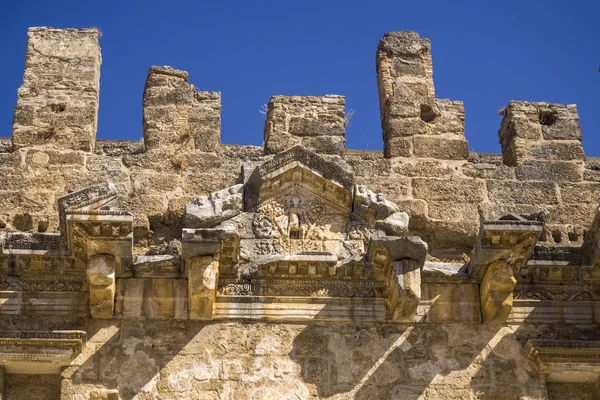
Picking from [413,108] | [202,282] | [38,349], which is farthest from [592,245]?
[38,349]

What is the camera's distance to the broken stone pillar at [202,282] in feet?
35.3

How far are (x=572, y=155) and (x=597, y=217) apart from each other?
1.53m

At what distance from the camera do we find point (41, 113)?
12070mm

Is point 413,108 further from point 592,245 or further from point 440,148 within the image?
point 592,245

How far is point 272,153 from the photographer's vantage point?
12000 mm

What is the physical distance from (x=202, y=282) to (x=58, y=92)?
259 cm

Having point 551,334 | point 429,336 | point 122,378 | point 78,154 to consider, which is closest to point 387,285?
point 429,336

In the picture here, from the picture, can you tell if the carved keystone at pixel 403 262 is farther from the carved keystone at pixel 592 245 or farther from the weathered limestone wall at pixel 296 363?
the carved keystone at pixel 592 245

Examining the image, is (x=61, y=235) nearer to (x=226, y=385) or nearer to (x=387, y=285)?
(x=226, y=385)

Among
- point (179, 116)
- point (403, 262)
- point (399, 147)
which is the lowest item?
point (403, 262)

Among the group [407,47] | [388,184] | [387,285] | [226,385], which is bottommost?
[226,385]

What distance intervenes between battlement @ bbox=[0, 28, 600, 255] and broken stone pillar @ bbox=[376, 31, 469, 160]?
1 cm

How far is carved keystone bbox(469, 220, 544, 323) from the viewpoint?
10.8 m

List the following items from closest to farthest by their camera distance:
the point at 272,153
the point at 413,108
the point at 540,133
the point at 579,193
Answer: the point at 272,153 → the point at 579,193 → the point at 413,108 → the point at 540,133
